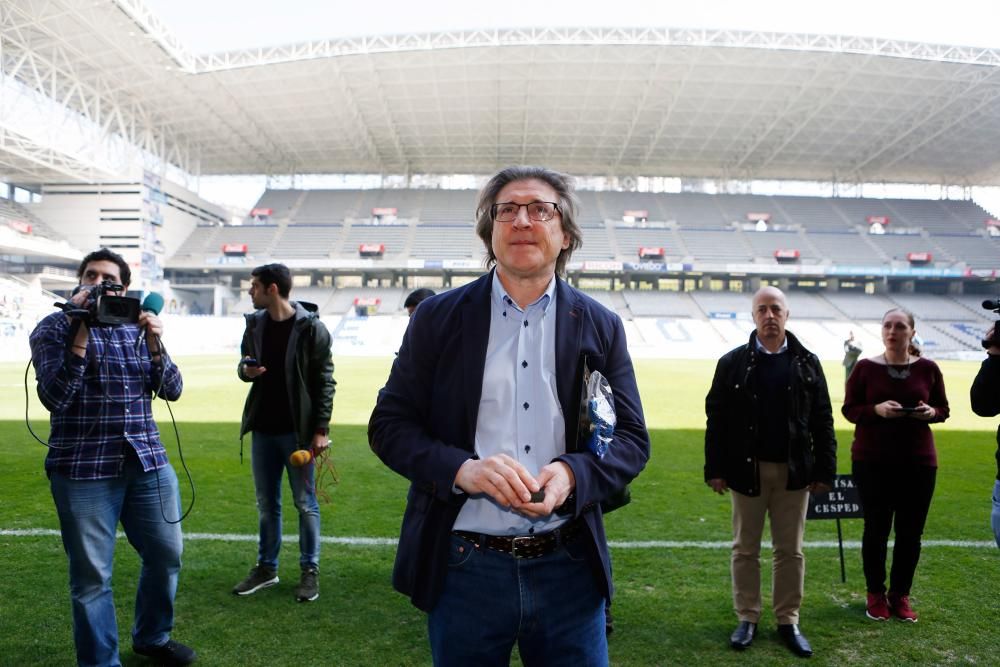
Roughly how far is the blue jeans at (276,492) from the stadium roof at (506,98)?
30419mm

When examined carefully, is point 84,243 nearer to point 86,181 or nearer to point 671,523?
point 86,181

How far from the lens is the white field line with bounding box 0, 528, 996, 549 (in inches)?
192

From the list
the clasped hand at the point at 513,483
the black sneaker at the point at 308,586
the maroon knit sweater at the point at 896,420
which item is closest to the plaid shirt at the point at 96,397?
the black sneaker at the point at 308,586

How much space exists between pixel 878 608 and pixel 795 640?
29.6 inches

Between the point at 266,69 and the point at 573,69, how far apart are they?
55.0 feet

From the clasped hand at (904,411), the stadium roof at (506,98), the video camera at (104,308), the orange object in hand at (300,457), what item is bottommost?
the orange object in hand at (300,457)

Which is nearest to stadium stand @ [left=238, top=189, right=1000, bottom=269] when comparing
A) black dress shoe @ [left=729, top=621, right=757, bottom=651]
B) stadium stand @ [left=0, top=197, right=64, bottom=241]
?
stadium stand @ [left=0, top=197, right=64, bottom=241]

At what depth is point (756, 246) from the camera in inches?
1964

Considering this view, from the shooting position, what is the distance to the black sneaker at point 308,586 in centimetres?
383

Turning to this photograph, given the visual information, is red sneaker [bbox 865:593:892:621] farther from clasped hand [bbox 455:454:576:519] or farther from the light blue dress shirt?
clasped hand [bbox 455:454:576:519]

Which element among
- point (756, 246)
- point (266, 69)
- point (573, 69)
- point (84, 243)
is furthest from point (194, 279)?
point (756, 246)

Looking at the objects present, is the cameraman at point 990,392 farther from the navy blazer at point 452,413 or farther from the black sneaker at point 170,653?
the black sneaker at point 170,653

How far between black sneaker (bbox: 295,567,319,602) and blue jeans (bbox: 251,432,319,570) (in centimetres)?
4

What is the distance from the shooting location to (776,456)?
11.1 ft
